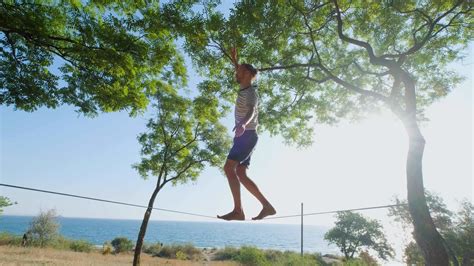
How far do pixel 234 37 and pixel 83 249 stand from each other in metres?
27.0

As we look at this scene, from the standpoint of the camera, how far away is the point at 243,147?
3801mm

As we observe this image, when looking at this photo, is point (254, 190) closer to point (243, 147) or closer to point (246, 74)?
point (243, 147)

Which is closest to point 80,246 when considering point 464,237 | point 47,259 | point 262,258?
point 47,259

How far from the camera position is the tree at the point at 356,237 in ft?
135

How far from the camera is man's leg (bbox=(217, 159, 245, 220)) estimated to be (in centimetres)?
370

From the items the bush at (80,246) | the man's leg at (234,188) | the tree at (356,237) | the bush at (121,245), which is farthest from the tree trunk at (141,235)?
the tree at (356,237)

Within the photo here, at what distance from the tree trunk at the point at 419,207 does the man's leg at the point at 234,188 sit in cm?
531

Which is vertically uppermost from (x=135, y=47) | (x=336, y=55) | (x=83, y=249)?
(x=336, y=55)

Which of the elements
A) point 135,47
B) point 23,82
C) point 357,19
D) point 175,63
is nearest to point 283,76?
point 357,19

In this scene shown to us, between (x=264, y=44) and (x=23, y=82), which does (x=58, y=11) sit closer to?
(x=23, y=82)

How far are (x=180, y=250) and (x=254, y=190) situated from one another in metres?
28.2

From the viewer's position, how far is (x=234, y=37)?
8.59 meters

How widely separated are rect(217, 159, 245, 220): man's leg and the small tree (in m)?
30.7

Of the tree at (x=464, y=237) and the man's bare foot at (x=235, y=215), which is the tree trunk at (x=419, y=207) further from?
the tree at (x=464, y=237)
